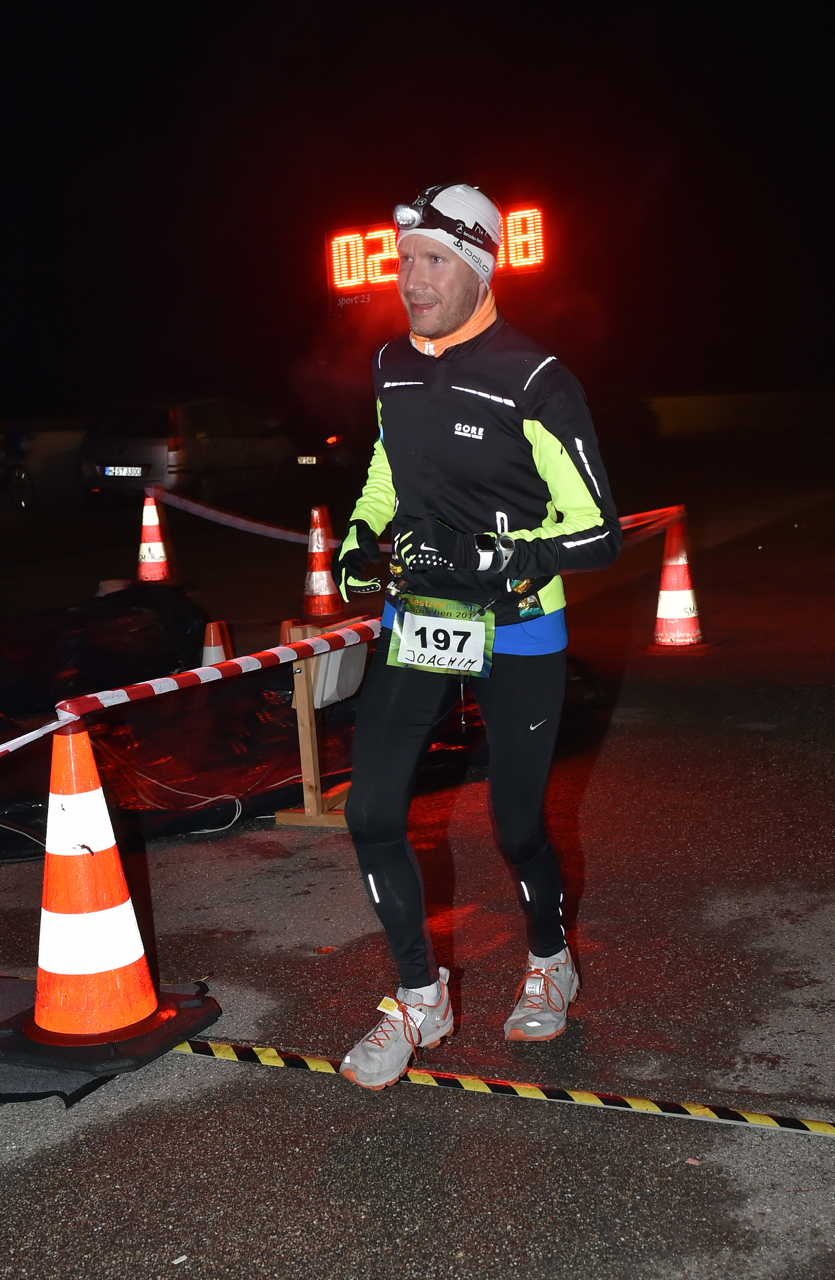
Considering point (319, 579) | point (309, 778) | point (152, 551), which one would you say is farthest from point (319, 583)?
point (309, 778)

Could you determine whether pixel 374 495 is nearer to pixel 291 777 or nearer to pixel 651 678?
pixel 291 777

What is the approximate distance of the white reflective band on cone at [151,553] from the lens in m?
10.5

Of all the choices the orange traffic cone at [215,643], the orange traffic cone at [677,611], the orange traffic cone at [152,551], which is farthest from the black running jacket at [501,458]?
the orange traffic cone at [152,551]

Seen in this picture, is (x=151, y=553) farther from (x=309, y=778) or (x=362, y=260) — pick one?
(x=362, y=260)

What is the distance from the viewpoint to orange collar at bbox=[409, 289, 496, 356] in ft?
10.6

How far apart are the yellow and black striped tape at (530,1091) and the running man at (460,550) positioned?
145 mm

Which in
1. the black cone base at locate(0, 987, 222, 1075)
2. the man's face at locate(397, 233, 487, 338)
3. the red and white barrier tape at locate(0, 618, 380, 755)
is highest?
the man's face at locate(397, 233, 487, 338)

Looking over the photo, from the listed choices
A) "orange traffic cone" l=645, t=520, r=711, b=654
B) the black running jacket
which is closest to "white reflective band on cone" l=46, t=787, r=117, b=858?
the black running jacket

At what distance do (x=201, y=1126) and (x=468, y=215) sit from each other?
7.64 feet

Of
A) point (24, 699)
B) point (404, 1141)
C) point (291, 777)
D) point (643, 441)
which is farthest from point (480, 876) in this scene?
point (643, 441)

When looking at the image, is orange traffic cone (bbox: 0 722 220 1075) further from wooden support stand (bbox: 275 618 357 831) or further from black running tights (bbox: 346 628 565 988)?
wooden support stand (bbox: 275 618 357 831)

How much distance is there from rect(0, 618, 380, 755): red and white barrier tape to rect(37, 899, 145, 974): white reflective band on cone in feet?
1.75

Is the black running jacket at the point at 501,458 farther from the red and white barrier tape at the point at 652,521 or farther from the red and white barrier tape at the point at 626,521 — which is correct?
the red and white barrier tape at the point at 652,521

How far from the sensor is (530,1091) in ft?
10.5
